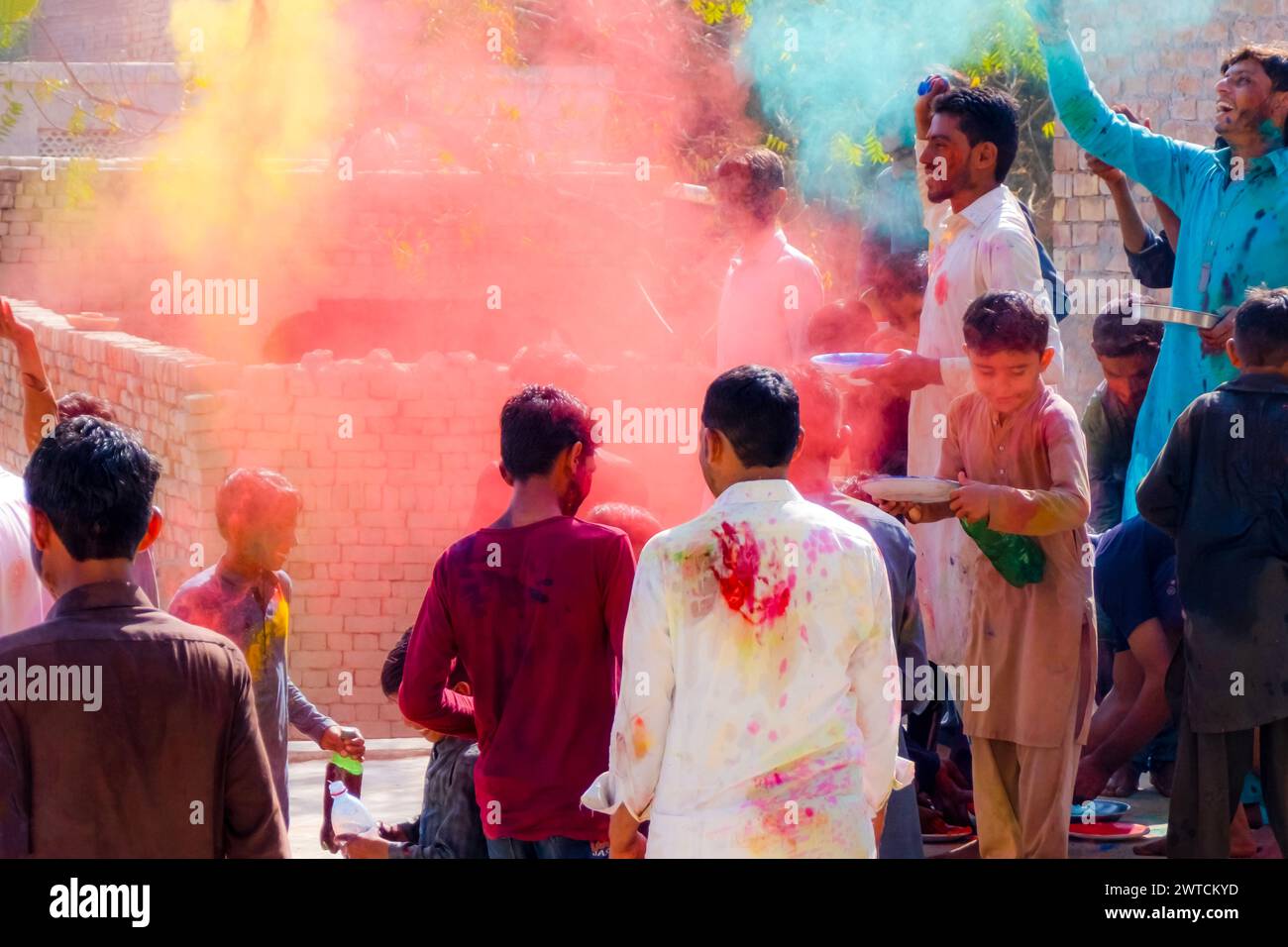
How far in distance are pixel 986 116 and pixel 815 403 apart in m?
A: 1.38

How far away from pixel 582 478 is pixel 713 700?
90 centimetres

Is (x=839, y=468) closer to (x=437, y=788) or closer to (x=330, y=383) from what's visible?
(x=330, y=383)

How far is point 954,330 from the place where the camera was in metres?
4.93

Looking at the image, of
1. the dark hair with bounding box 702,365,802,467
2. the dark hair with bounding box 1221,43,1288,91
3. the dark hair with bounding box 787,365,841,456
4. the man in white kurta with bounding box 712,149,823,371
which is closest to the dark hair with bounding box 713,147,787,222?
the man in white kurta with bounding box 712,149,823,371

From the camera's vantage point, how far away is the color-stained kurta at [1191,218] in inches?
203

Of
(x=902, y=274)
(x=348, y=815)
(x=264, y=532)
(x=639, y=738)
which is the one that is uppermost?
(x=902, y=274)

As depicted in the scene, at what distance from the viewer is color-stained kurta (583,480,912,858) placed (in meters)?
3.10

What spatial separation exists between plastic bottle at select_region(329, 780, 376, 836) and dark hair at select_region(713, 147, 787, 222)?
2.63 meters

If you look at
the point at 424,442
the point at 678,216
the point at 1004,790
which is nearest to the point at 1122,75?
the point at 678,216

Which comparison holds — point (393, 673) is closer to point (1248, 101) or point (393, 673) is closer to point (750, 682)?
point (750, 682)

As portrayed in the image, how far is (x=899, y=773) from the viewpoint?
3.48 metres

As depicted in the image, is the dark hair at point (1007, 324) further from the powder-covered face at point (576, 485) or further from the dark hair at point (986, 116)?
the powder-covered face at point (576, 485)

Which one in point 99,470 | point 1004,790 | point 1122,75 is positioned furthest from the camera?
point 1122,75

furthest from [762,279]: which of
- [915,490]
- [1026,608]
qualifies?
[1026,608]
